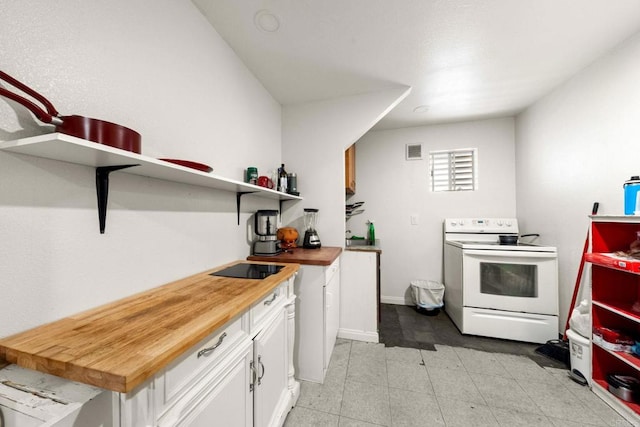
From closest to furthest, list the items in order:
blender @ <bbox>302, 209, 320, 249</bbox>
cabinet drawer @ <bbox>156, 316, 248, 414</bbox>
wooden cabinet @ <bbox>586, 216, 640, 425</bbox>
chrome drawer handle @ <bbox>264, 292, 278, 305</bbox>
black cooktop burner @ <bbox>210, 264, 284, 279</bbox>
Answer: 1. cabinet drawer @ <bbox>156, 316, 248, 414</bbox>
2. chrome drawer handle @ <bbox>264, 292, 278, 305</bbox>
3. black cooktop burner @ <bbox>210, 264, 284, 279</bbox>
4. wooden cabinet @ <bbox>586, 216, 640, 425</bbox>
5. blender @ <bbox>302, 209, 320, 249</bbox>

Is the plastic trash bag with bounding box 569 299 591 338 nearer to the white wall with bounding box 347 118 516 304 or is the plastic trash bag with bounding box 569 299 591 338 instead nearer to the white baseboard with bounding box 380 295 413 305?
the white wall with bounding box 347 118 516 304

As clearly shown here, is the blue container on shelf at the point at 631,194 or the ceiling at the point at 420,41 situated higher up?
the ceiling at the point at 420,41

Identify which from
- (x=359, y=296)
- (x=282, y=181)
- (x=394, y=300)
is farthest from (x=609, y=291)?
(x=282, y=181)

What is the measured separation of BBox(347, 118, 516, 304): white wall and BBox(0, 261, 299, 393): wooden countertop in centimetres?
260

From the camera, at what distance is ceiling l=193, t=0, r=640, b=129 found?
4.39ft

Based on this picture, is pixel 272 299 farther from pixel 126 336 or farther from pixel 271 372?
pixel 126 336

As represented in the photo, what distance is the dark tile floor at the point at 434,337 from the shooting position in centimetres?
201

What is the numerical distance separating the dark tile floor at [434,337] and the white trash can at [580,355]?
193 mm

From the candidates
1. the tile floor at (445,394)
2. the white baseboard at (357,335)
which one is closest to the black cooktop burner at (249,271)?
the tile floor at (445,394)

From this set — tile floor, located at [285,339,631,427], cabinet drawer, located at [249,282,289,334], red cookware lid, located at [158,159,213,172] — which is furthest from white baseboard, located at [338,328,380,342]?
red cookware lid, located at [158,159,213,172]

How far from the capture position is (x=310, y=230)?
220 centimetres

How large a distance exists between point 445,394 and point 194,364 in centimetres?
169

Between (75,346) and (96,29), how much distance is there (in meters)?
1.11

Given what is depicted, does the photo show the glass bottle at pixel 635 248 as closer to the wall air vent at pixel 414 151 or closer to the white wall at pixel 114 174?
the wall air vent at pixel 414 151
